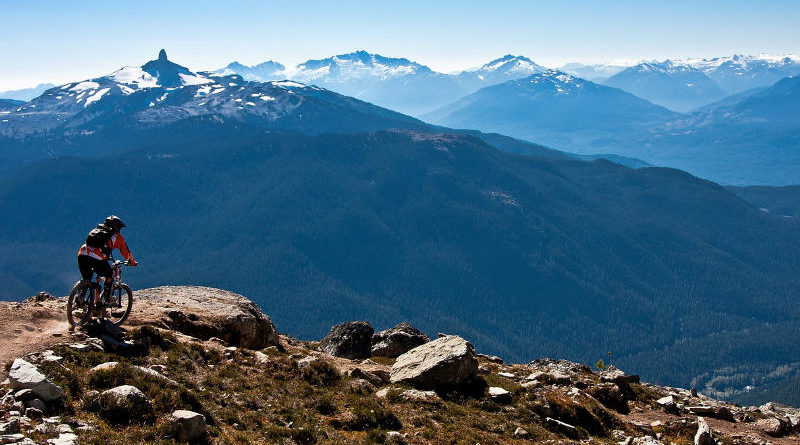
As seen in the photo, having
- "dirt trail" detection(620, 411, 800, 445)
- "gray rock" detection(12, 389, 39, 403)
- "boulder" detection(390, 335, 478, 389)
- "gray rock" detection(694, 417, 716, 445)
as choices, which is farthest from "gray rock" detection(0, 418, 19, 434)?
"dirt trail" detection(620, 411, 800, 445)

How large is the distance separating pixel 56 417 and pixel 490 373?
21747 mm

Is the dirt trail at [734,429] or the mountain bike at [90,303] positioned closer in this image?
the mountain bike at [90,303]

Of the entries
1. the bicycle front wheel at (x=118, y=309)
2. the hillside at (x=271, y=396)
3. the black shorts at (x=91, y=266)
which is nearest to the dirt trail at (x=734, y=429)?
the hillside at (x=271, y=396)

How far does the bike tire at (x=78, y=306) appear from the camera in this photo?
78.9 feet

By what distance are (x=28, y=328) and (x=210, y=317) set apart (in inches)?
369

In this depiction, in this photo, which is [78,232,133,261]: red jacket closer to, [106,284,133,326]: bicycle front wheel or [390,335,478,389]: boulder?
[106,284,133,326]: bicycle front wheel

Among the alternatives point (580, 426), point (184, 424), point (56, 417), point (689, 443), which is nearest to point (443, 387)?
point (580, 426)

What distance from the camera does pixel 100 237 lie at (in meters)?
24.8

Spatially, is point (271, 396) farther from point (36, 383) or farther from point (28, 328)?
point (28, 328)

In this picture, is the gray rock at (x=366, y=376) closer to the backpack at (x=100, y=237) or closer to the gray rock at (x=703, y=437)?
the backpack at (x=100, y=237)

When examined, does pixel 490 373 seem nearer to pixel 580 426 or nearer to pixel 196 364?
pixel 580 426

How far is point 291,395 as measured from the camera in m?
23.4

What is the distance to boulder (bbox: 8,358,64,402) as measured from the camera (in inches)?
698

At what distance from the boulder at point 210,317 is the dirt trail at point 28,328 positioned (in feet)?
11.0
